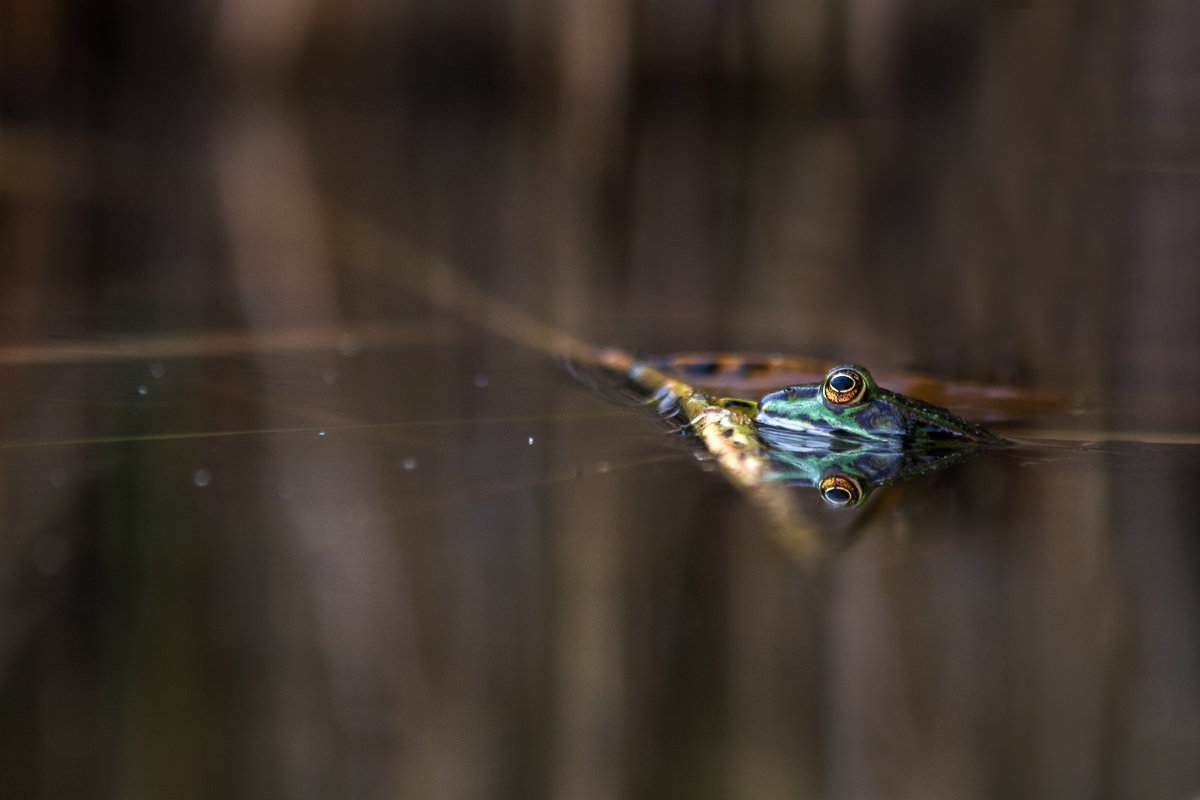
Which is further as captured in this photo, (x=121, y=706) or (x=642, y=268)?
(x=642, y=268)

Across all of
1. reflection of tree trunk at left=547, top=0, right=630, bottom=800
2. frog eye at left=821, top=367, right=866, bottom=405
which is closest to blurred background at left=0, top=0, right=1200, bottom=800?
reflection of tree trunk at left=547, top=0, right=630, bottom=800

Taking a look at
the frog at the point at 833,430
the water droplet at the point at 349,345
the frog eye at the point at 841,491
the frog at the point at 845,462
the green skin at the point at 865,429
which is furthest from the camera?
the water droplet at the point at 349,345

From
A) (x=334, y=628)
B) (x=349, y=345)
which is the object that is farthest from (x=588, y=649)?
(x=349, y=345)

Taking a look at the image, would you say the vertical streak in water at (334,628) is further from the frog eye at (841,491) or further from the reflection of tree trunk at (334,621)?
the frog eye at (841,491)

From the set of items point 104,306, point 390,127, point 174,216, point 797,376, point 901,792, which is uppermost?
point 390,127

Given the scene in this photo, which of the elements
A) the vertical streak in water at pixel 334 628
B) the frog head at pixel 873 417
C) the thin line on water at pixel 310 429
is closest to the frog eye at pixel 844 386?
the frog head at pixel 873 417

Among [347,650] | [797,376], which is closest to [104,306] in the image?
[797,376]

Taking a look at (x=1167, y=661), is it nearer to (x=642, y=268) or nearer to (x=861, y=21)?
(x=642, y=268)
